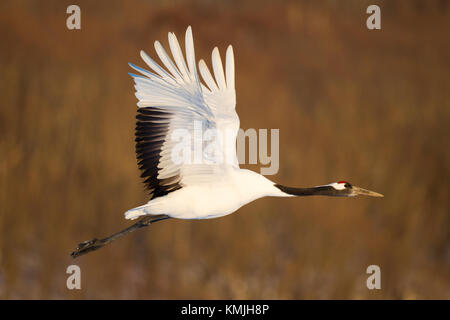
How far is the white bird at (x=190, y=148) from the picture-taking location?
4.98 meters

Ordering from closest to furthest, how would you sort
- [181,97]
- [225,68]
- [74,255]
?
[181,97] < [225,68] < [74,255]

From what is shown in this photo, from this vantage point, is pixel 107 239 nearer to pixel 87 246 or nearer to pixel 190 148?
pixel 87 246

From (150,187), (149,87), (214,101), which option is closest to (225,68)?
(214,101)

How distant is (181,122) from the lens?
198 inches

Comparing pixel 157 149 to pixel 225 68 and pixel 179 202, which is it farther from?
pixel 225 68

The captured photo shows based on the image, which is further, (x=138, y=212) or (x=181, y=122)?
(x=138, y=212)

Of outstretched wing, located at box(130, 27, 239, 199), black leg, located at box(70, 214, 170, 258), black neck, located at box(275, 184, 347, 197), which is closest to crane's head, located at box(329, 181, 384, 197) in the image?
black neck, located at box(275, 184, 347, 197)

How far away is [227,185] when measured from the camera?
5.12 metres

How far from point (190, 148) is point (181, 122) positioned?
0.19 m

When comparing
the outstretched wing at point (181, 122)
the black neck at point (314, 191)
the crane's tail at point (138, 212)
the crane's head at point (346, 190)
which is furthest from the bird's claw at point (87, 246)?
the crane's head at point (346, 190)

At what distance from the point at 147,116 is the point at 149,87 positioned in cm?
20

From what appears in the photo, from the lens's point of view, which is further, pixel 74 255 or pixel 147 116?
pixel 74 255

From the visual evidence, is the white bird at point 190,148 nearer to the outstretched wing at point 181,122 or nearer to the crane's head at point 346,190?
the outstretched wing at point 181,122

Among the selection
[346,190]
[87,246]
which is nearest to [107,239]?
[87,246]
